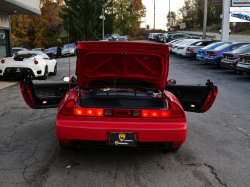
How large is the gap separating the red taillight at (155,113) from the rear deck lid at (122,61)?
782 mm

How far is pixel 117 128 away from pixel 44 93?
2.06m

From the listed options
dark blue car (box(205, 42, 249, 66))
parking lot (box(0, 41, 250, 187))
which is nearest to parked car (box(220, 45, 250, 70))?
dark blue car (box(205, 42, 249, 66))

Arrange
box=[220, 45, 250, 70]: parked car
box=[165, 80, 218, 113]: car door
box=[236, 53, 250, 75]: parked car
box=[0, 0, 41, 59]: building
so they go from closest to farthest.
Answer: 1. box=[165, 80, 218, 113]: car door
2. box=[236, 53, 250, 75]: parked car
3. box=[220, 45, 250, 70]: parked car
4. box=[0, 0, 41, 59]: building

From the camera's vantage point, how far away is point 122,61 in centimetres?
428

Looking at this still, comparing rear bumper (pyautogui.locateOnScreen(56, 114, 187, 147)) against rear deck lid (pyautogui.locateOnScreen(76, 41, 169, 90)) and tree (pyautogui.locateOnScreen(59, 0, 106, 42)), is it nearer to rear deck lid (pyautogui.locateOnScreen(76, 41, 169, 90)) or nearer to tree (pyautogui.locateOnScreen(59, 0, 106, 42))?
rear deck lid (pyautogui.locateOnScreen(76, 41, 169, 90))

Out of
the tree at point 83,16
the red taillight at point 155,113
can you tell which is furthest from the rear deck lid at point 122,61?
the tree at point 83,16

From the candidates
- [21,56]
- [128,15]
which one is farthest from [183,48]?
[128,15]

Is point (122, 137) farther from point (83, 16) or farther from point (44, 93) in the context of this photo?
point (83, 16)

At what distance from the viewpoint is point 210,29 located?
8300 cm

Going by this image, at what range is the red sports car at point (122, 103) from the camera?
371cm

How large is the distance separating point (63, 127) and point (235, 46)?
49.9 ft

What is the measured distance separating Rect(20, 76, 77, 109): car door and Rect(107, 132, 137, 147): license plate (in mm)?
1645

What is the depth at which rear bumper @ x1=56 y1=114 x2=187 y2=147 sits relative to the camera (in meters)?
3.67

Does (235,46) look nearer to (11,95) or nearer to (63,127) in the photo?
(11,95)
